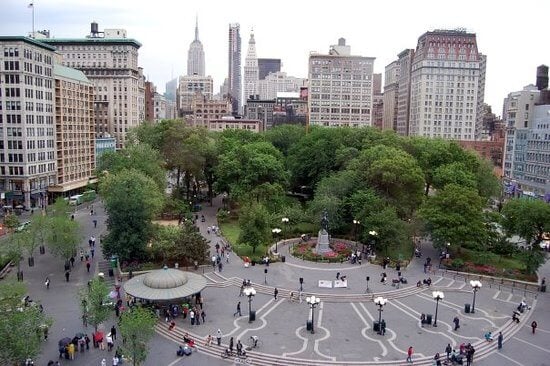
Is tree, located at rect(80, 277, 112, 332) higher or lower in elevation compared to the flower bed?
higher

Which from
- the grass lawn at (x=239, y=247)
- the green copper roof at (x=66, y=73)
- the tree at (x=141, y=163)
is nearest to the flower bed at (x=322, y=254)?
the grass lawn at (x=239, y=247)

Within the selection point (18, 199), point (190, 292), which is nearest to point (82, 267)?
point (190, 292)

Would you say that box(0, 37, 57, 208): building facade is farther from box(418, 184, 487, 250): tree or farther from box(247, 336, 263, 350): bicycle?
box(418, 184, 487, 250): tree

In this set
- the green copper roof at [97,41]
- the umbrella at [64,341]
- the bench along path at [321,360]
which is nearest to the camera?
the umbrella at [64,341]

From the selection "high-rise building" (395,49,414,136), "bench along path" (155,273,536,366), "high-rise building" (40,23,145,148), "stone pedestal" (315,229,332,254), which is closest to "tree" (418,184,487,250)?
"bench along path" (155,273,536,366)

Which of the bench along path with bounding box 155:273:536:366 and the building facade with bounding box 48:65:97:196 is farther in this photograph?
the building facade with bounding box 48:65:97:196

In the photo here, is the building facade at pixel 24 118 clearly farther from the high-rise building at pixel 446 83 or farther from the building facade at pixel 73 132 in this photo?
the high-rise building at pixel 446 83
